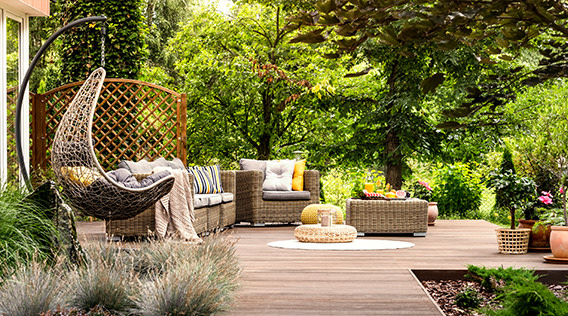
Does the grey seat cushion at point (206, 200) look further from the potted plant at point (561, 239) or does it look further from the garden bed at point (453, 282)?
the potted plant at point (561, 239)

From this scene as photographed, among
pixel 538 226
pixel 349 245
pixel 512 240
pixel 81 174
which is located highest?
pixel 81 174

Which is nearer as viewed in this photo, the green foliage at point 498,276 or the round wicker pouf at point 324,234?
the green foliage at point 498,276

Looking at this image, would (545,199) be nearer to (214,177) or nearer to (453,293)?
(453,293)

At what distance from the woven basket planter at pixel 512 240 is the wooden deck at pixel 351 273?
8cm

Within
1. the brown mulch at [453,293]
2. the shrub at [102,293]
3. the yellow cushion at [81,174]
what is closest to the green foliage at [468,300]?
the brown mulch at [453,293]

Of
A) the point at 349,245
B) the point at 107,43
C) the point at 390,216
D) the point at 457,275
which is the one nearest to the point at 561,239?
the point at 457,275

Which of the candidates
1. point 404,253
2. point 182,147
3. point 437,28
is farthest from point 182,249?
point 182,147

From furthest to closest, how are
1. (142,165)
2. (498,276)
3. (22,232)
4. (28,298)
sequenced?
(142,165)
(22,232)
(498,276)
(28,298)

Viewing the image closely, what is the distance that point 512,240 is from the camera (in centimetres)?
509

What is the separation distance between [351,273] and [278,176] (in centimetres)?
402

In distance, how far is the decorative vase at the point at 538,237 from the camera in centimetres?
519

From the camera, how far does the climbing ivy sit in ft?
27.2

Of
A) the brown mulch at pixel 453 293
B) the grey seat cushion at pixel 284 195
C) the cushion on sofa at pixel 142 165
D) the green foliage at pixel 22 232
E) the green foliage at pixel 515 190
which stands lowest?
the brown mulch at pixel 453 293

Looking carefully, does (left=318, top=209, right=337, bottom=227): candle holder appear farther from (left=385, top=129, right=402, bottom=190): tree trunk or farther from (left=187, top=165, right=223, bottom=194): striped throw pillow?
(left=385, top=129, right=402, bottom=190): tree trunk
